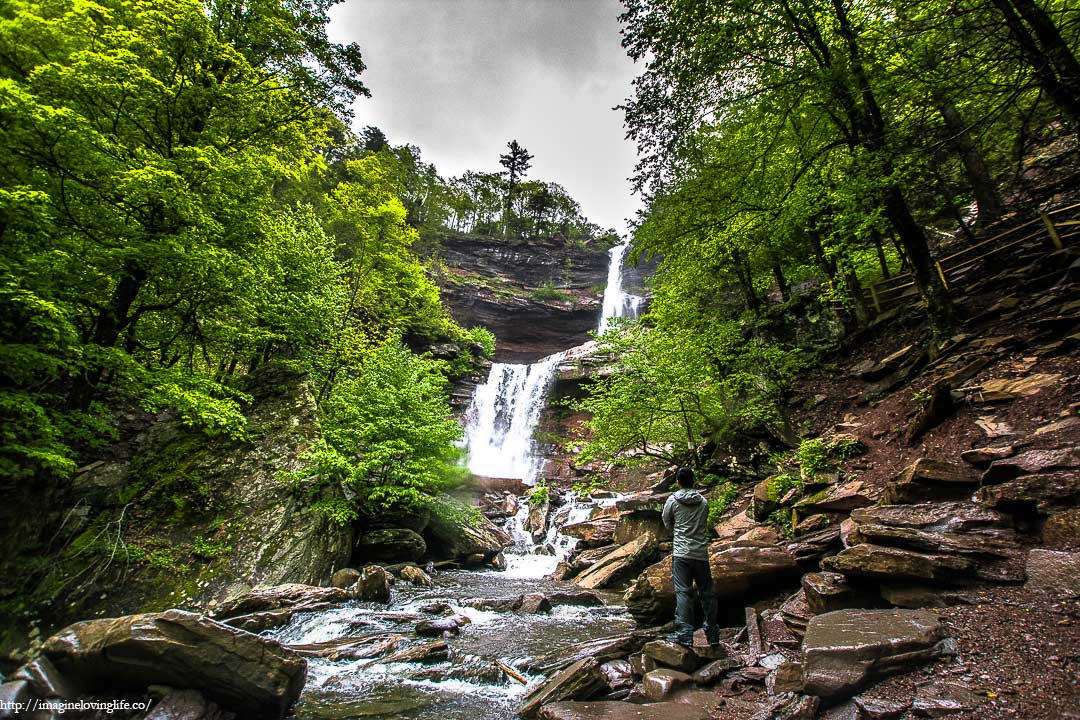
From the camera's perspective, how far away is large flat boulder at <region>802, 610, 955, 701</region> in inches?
117

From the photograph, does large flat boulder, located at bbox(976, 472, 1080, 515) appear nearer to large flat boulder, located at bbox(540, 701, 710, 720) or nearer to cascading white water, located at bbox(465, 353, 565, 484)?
large flat boulder, located at bbox(540, 701, 710, 720)

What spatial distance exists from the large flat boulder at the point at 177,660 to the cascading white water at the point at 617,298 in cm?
3358

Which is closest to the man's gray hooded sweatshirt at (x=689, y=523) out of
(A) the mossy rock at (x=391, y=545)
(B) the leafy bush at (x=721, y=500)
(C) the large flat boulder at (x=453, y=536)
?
(B) the leafy bush at (x=721, y=500)

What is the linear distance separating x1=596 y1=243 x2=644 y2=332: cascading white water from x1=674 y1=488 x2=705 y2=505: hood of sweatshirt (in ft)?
101

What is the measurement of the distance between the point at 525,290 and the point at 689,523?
38116 mm

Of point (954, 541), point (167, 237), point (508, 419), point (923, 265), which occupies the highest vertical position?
point (508, 419)

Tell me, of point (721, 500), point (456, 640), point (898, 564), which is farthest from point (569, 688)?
point (721, 500)

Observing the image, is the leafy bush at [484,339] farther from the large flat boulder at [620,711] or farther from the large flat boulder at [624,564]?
the large flat boulder at [620,711]

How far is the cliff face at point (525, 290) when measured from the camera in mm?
38594

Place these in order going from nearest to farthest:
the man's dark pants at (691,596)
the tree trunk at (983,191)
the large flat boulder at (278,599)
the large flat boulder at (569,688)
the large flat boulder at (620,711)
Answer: the large flat boulder at (620,711) < the large flat boulder at (569,688) < the man's dark pants at (691,596) < the large flat boulder at (278,599) < the tree trunk at (983,191)

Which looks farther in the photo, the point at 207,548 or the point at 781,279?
the point at 781,279

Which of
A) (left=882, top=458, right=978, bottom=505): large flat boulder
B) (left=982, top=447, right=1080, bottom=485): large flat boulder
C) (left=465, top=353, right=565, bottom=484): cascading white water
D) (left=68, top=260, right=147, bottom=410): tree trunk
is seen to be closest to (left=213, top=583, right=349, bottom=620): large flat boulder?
(left=68, top=260, right=147, bottom=410): tree trunk

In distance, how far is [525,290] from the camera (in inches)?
1666

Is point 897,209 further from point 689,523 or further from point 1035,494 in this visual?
point 689,523
